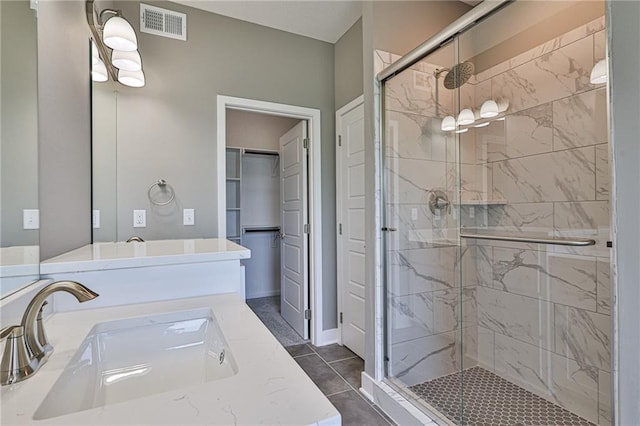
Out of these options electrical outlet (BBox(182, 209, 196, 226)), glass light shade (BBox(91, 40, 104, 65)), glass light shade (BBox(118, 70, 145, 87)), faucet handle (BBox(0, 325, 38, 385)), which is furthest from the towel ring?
faucet handle (BBox(0, 325, 38, 385))

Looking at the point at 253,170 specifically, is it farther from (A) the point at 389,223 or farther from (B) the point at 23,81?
(B) the point at 23,81

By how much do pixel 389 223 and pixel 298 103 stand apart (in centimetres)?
136

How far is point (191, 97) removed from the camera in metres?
2.29

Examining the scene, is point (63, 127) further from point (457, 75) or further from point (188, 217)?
point (457, 75)

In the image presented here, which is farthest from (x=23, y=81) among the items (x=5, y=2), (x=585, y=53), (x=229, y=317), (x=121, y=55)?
(x=585, y=53)

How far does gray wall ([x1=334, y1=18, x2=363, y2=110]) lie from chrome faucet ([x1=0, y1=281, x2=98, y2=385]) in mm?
2312

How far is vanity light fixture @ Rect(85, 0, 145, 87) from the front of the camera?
5.22 ft

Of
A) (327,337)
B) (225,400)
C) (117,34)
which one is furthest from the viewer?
(327,337)

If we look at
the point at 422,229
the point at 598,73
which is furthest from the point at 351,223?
the point at 598,73

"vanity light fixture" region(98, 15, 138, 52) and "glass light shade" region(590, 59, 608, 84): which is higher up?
"vanity light fixture" region(98, 15, 138, 52)

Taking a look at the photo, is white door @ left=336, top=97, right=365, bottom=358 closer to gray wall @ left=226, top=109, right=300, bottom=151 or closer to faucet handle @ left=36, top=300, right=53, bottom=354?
gray wall @ left=226, top=109, right=300, bottom=151

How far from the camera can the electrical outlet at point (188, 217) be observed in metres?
2.24

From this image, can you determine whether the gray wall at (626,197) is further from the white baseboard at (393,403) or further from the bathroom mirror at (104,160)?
the bathroom mirror at (104,160)

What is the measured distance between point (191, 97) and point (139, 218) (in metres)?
0.96
